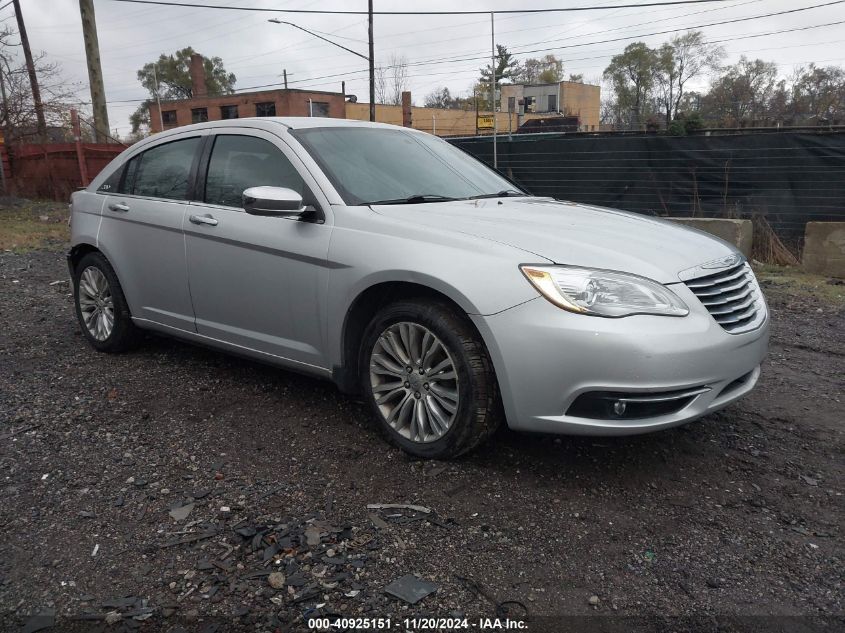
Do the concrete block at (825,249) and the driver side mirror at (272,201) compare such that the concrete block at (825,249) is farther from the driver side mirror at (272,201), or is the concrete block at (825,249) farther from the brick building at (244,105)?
the brick building at (244,105)

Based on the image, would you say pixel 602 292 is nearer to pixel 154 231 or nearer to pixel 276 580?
pixel 276 580

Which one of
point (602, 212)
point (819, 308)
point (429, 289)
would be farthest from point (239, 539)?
point (819, 308)

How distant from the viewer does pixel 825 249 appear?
8688mm

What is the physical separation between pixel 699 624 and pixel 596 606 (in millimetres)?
329

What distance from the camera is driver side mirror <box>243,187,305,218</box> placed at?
11.8 feet

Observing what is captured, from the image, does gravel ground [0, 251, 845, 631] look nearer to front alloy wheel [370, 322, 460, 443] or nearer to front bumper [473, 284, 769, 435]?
front alloy wheel [370, 322, 460, 443]

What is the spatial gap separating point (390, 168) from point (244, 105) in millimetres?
52896

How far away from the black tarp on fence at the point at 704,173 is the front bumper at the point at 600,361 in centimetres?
616

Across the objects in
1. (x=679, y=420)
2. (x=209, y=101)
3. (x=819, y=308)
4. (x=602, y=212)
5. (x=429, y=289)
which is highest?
(x=209, y=101)

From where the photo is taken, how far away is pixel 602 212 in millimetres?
4059

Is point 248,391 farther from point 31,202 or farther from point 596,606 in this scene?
point 31,202

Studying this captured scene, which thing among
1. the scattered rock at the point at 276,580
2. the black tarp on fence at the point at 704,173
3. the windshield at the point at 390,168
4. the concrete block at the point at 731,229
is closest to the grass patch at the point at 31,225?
the black tarp on fence at the point at 704,173

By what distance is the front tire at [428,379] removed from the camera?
3.19 m

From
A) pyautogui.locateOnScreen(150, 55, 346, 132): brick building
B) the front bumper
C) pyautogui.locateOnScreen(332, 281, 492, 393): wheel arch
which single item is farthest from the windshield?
pyautogui.locateOnScreen(150, 55, 346, 132): brick building
